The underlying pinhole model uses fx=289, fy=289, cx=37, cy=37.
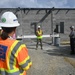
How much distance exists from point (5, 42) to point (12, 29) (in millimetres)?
181

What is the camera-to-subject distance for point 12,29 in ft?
11.6

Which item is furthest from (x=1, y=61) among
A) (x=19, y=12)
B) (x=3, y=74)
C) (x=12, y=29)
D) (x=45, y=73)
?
(x=19, y=12)

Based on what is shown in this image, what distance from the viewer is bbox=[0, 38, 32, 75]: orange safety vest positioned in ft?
11.2

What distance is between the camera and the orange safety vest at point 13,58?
3.42 metres

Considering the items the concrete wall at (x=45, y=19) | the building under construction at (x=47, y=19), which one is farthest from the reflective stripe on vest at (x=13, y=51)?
the concrete wall at (x=45, y=19)

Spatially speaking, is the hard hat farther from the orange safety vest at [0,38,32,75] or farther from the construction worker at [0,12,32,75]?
the orange safety vest at [0,38,32,75]

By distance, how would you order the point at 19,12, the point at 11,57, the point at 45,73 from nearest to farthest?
the point at 11,57 → the point at 45,73 → the point at 19,12

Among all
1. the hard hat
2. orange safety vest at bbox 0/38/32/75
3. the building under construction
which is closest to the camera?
orange safety vest at bbox 0/38/32/75

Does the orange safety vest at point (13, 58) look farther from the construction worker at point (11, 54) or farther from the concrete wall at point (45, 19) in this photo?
the concrete wall at point (45, 19)

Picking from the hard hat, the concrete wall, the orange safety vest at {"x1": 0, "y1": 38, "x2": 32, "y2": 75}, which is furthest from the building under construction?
the orange safety vest at {"x1": 0, "y1": 38, "x2": 32, "y2": 75}

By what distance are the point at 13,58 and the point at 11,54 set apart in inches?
2.1

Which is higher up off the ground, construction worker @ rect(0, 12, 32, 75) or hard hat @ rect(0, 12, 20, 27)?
hard hat @ rect(0, 12, 20, 27)

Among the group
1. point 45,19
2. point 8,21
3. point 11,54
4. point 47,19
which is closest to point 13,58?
point 11,54

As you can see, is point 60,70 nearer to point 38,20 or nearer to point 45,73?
point 45,73
